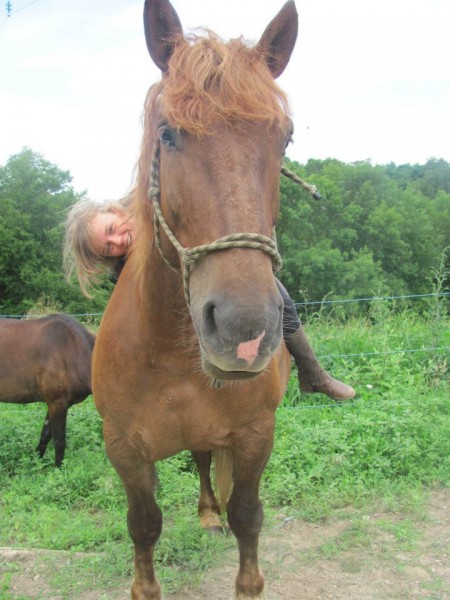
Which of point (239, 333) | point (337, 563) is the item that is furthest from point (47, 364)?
point (239, 333)

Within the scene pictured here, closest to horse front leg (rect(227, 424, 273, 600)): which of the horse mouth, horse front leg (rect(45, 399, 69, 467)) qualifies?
the horse mouth

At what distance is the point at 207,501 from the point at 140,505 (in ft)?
3.66

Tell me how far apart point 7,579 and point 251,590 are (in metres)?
1.32

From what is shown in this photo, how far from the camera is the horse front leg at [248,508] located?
2.43m

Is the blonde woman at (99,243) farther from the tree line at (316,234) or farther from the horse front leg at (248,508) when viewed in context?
the tree line at (316,234)

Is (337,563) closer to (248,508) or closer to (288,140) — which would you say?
(248,508)

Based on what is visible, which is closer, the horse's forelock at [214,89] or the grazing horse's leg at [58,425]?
the horse's forelock at [214,89]

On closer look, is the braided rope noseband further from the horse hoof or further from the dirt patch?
the horse hoof

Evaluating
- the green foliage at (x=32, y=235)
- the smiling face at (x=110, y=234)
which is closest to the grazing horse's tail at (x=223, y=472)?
the smiling face at (x=110, y=234)

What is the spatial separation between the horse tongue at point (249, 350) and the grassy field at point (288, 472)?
2.03 m

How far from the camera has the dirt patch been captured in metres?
2.90

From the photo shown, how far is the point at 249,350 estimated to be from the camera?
57.8 inches

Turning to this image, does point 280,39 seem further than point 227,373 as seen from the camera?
Yes

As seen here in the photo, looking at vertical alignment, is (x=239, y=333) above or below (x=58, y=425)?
above
